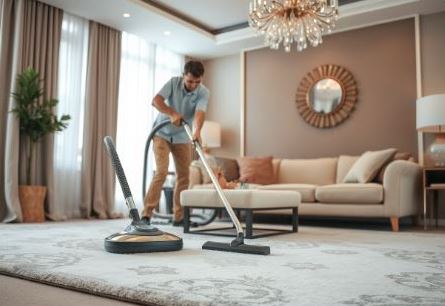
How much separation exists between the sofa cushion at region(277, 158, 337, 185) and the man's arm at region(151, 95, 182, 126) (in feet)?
7.80

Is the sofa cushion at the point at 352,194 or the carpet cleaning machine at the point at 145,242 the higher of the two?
the sofa cushion at the point at 352,194

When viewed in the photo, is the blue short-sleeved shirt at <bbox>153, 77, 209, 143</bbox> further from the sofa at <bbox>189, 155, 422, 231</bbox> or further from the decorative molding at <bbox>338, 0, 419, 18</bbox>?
the decorative molding at <bbox>338, 0, 419, 18</bbox>

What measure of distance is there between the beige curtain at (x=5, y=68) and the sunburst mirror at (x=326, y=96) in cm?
336

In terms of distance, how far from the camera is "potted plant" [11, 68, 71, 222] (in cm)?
434

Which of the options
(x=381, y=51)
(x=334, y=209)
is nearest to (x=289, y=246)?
(x=334, y=209)

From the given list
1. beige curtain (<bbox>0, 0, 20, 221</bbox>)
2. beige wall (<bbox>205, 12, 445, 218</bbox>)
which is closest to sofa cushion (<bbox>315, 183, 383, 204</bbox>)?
beige wall (<bbox>205, 12, 445, 218</bbox>)

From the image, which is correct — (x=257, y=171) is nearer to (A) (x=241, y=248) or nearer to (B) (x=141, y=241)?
(A) (x=241, y=248)

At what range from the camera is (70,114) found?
5035 millimetres

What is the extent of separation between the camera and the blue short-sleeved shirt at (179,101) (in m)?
3.38

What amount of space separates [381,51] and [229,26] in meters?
1.95

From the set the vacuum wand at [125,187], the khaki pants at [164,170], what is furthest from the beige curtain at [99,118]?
the vacuum wand at [125,187]

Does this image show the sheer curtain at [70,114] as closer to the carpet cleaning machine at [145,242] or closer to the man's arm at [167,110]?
the man's arm at [167,110]

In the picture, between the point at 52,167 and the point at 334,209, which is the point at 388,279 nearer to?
the point at 334,209

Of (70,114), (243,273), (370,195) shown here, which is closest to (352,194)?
(370,195)
